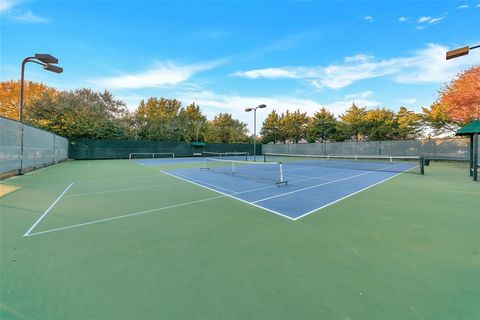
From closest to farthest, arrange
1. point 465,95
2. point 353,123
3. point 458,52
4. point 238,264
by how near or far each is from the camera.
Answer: point 238,264 < point 458,52 < point 465,95 < point 353,123

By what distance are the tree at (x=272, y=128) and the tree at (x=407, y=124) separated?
20.6 m

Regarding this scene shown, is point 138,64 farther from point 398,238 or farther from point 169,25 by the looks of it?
point 398,238

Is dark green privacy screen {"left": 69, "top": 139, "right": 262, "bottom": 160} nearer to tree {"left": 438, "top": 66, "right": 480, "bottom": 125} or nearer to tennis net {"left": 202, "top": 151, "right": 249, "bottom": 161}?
tennis net {"left": 202, "top": 151, "right": 249, "bottom": 161}

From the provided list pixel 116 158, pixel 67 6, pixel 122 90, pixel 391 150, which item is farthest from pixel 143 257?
pixel 122 90

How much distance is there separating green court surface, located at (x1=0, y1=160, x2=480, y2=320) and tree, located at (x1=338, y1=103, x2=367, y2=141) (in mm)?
33911

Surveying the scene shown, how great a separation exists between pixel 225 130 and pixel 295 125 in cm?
1473

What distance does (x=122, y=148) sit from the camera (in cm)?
2759

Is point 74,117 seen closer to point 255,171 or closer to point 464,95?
point 255,171

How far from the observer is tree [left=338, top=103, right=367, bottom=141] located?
35.2 meters

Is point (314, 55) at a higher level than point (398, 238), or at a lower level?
higher

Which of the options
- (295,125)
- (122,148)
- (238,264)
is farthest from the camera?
(295,125)

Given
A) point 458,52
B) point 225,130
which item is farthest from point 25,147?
point 225,130

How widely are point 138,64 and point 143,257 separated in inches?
825

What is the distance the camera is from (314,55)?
19141 millimetres
